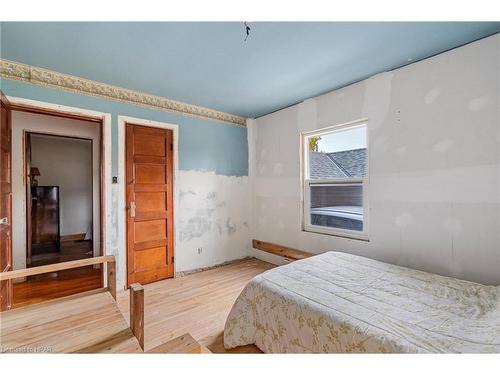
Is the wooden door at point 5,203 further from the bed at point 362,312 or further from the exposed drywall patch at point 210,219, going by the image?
the bed at point 362,312

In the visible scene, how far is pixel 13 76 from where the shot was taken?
88.5 inches

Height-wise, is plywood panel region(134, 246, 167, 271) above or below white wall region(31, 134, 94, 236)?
below

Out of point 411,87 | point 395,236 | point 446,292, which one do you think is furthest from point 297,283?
point 411,87

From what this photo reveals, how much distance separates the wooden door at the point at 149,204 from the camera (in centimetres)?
294

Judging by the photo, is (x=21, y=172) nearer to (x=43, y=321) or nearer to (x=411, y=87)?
(x=43, y=321)

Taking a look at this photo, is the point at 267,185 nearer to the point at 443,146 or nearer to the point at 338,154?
the point at 338,154

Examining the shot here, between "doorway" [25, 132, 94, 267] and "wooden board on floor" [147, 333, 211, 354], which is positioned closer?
"wooden board on floor" [147, 333, 211, 354]

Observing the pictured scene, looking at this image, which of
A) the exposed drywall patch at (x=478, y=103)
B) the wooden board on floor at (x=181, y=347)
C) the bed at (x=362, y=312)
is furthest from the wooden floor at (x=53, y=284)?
the exposed drywall patch at (x=478, y=103)

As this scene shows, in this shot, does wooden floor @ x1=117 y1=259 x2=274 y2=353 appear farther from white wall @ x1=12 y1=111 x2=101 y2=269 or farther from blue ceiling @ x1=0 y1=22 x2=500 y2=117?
blue ceiling @ x1=0 y1=22 x2=500 y2=117

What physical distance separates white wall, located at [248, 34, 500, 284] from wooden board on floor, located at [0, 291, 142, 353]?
242cm

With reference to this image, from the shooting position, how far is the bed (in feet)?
3.85

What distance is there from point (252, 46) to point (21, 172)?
330cm

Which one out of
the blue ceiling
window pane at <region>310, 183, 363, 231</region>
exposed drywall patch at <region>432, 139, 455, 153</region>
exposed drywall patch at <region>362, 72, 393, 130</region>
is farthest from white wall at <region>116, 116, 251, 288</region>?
exposed drywall patch at <region>432, 139, 455, 153</region>

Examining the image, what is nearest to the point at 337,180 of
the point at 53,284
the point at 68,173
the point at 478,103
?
the point at 478,103
